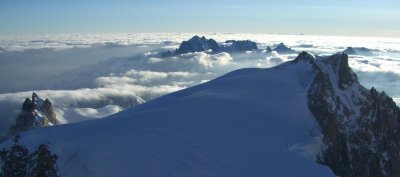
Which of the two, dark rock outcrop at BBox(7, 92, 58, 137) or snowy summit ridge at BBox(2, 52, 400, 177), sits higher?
snowy summit ridge at BBox(2, 52, 400, 177)

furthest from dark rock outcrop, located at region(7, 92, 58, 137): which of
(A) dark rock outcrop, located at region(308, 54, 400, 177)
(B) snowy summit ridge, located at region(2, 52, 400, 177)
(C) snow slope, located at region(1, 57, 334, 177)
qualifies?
(A) dark rock outcrop, located at region(308, 54, 400, 177)

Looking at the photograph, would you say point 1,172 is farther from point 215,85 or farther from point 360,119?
point 360,119

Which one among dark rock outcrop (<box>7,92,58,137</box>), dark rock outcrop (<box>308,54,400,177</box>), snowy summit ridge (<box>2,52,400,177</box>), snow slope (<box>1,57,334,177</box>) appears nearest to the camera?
snow slope (<box>1,57,334,177</box>)

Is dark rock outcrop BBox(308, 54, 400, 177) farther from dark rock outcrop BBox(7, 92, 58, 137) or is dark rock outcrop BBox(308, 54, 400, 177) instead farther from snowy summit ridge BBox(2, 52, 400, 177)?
dark rock outcrop BBox(7, 92, 58, 137)

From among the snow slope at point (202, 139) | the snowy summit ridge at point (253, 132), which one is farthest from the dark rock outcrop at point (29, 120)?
the snow slope at point (202, 139)

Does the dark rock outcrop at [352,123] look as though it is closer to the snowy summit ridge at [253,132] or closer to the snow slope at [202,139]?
the snowy summit ridge at [253,132]

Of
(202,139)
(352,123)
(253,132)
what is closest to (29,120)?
(352,123)
